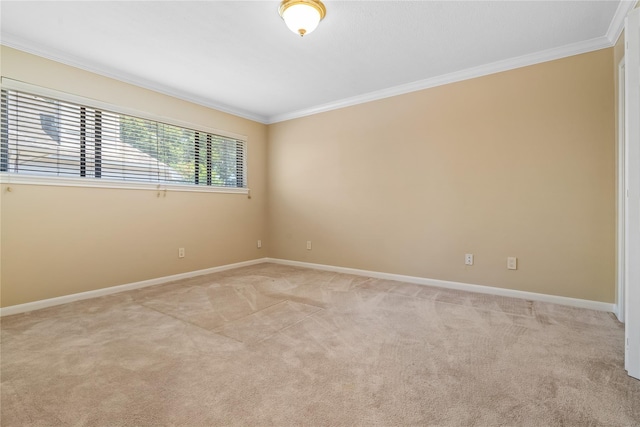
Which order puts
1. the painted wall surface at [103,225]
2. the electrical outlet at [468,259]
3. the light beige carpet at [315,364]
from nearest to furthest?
the light beige carpet at [315,364] → the painted wall surface at [103,225] → the electrical outlet at [468,259]

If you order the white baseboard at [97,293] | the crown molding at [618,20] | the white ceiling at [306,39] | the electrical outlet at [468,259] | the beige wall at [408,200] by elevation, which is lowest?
the white baseboard at [97,293]

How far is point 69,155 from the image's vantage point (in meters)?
3.03

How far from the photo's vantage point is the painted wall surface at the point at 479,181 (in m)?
2.76

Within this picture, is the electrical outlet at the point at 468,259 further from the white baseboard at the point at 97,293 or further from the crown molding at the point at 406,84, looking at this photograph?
the white baseboard at the point at 97,293

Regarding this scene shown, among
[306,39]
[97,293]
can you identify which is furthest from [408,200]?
[97,293]

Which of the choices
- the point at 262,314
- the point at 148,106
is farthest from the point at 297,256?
the point at 148,106

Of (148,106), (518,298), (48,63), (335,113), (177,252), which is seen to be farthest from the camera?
(335,113)

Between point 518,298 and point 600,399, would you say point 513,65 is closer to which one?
point 518,298

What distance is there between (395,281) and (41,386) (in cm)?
328

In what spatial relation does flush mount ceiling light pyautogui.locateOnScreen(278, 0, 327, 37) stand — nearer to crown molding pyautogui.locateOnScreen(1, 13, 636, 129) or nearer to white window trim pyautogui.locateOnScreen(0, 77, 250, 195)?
crown molding pyautogui.locateOnScreen(1, 13, 636, 129)

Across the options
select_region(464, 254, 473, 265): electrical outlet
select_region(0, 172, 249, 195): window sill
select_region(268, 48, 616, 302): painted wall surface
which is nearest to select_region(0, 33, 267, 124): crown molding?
select_region(0, 172, 249, 195): window sill

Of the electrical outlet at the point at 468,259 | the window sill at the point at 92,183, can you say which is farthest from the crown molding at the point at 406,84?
A: the electrical outlet at the point at 468,259

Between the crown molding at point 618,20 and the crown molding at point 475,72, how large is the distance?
69 mm

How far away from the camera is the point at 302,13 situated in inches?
83.4
